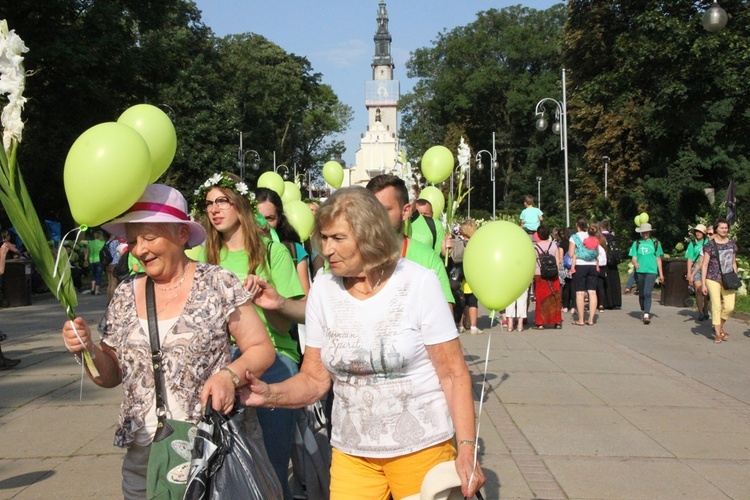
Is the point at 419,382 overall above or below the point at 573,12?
below

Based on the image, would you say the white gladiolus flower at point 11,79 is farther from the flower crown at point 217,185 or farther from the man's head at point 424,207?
the man's head at point 424,207

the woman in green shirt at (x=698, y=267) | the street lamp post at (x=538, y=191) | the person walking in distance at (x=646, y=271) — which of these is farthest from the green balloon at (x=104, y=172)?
the street lamp post at (x=538, y=191)

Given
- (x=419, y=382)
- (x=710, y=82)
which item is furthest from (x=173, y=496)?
(x=710, y=82)

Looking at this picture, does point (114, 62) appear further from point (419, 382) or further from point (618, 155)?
point (618, 155)

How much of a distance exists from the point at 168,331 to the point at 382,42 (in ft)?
468

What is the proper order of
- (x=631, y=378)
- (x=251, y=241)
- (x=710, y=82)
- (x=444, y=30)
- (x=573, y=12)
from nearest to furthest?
(x=251, y=241) → (x=631, y=378) → (x=710, y=82) → (x=573, y=12) → (x=444, y=30)

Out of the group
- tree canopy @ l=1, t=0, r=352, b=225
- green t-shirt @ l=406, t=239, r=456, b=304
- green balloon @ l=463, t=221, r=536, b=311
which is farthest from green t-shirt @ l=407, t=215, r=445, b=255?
tree canopy @ l=1, t=0, r=352, b=225

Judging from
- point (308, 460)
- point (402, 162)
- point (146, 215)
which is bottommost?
point (308, 460)

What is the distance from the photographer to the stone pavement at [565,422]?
5559 mm

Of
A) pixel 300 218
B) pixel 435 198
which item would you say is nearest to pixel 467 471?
pixel 300 218

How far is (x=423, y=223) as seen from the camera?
21.3 feet

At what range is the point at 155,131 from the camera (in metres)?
3.59

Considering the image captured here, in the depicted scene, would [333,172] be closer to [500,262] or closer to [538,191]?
[500,262]

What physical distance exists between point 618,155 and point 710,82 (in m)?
12.7
